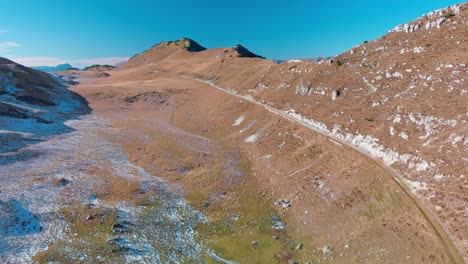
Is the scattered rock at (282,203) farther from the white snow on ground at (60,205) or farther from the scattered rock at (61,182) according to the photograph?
the scattered rock at (61,182)

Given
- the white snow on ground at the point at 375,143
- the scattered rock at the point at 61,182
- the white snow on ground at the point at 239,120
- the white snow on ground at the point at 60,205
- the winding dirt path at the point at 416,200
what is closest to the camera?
the winding dirt path at the point at 416,200

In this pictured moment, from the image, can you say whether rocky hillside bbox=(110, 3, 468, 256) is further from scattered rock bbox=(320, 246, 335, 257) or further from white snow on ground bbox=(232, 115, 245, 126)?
scattered rock bbox=(320, 246, 335, 257)

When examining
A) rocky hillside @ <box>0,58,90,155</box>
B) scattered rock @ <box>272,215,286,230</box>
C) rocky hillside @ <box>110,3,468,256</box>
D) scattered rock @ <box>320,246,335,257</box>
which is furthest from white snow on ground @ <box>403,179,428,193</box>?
rocky hillside @ <box>0,58,90,155</box>

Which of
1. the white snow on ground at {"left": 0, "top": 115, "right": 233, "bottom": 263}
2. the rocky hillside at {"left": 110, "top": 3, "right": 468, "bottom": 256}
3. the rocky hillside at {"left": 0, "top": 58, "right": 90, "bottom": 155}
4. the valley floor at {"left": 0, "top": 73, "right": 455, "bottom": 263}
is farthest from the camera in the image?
the rocky hillside at {"left": 0, "top": 58, "right": 90, "bottom": 155}

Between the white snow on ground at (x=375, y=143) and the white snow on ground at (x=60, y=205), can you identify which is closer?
the white snow on ground at (x=60, y=205)

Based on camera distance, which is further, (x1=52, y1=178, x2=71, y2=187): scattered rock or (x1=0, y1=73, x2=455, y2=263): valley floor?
(x1=52, y1=178, x2=71, y2=187): scattered rock

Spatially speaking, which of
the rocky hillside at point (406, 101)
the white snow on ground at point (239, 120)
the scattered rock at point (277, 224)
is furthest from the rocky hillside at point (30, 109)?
the rocky hillside at point (406, 101)
